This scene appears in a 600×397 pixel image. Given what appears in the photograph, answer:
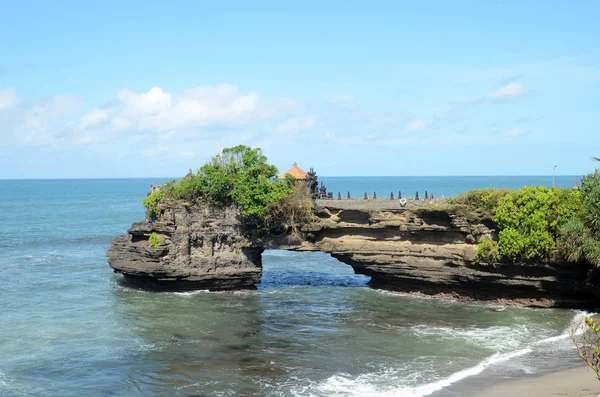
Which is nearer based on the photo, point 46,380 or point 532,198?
point 46,380

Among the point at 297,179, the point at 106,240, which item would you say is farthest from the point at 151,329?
the point at 106,240

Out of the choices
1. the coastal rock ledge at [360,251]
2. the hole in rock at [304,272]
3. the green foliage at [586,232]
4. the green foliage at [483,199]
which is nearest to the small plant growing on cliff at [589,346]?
the green foliage at [586,232]

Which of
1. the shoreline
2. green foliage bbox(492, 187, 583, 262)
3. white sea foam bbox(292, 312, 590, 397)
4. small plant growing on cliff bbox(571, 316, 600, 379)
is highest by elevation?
green foliage bbox(492, 187, 583, 262)

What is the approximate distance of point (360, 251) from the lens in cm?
3422

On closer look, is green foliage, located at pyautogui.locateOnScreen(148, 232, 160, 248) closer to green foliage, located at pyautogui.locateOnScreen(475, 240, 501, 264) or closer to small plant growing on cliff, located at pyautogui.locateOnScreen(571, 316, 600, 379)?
green foliage, located at pyautogui.locateOnScreen(475, 240, 501, 264)

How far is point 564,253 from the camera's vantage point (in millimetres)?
28719

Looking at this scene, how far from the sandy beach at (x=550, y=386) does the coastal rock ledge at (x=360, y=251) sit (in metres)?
9.99

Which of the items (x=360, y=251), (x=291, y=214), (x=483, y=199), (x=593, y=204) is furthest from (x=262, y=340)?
(x=593, y=204)

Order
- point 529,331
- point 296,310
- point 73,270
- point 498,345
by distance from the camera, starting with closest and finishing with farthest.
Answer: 1. point 498,345
2. point 529,331
3. point 296,310
4. point 73,270

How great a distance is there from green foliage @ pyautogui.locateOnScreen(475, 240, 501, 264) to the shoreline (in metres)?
9.55

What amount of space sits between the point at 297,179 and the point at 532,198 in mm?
13113

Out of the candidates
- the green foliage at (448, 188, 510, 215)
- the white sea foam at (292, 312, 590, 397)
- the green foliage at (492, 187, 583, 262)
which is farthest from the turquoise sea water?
the green foliage at (448, 188, 510, 215)

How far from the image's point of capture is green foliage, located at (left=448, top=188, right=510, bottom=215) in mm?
31125

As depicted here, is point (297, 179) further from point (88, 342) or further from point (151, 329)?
point (88, 342)
